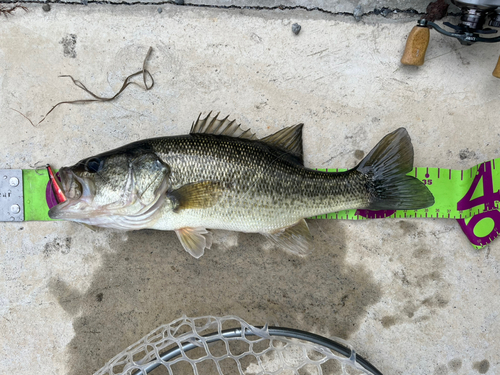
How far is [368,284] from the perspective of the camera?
96.7 inches

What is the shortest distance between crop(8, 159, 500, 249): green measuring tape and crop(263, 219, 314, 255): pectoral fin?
21 cm

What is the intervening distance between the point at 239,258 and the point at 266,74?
4.25ft

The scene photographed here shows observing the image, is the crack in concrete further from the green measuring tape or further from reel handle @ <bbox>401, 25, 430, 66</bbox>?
the green measuring tape

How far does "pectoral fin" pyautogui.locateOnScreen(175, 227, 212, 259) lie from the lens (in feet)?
7.30

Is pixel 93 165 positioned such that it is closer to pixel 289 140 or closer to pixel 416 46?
pixel 289 140

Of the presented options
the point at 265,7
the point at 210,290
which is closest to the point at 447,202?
the point at 210,290

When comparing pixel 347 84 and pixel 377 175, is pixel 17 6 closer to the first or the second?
pixel 347 84

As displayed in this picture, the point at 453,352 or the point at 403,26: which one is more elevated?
the point at 403,26

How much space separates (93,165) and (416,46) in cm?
215

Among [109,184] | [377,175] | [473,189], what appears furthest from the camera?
[473,189]

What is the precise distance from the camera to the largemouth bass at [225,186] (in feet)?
6.64

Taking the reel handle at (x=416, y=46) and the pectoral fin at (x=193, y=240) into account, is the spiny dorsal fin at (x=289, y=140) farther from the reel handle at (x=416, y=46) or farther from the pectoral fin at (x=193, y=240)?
the reel handle at (x=416, y=46)

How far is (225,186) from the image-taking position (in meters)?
2.11

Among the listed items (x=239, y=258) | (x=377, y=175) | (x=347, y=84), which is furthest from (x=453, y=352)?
(x=347, y=84)
